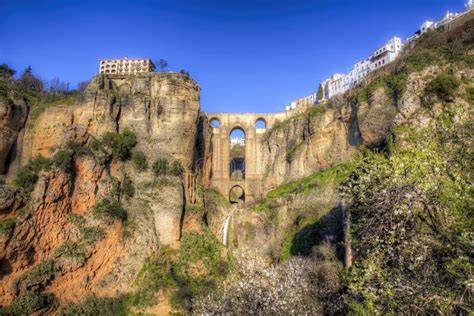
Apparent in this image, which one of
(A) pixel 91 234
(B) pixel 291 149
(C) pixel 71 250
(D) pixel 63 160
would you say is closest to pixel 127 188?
(A) pixel 91 234

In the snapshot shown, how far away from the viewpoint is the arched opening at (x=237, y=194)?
5515cm

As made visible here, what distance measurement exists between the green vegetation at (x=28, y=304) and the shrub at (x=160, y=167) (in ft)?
39.4

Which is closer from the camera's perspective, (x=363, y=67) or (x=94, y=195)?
(x=94, y=195)

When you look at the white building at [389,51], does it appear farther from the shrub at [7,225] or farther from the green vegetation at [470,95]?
the shrub at [7,225]

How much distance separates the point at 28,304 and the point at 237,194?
36930mm

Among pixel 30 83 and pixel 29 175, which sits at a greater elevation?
pixel 30 83

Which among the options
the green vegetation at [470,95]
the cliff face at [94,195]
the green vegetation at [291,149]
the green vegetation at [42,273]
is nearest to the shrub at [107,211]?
the cliff face at [94,195]

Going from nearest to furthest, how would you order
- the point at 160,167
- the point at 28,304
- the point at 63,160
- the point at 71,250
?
the point at 28,304 → the point at 71,250 → the point at 63,160 → the point at 160,167

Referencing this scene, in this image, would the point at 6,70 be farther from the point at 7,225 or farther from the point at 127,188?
the point at 7,225

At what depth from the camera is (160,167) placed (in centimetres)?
3173

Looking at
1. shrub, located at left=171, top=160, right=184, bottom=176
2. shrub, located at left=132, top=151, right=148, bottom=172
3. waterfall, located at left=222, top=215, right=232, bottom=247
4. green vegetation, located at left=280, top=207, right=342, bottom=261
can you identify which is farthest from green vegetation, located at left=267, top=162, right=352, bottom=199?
shrub, located at left=132, top=151, right=148, bottom=172

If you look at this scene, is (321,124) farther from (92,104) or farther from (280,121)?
(92,104)

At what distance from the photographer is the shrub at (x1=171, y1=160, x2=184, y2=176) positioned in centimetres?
3209

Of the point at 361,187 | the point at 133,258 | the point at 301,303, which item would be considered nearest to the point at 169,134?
the point at 133,258
